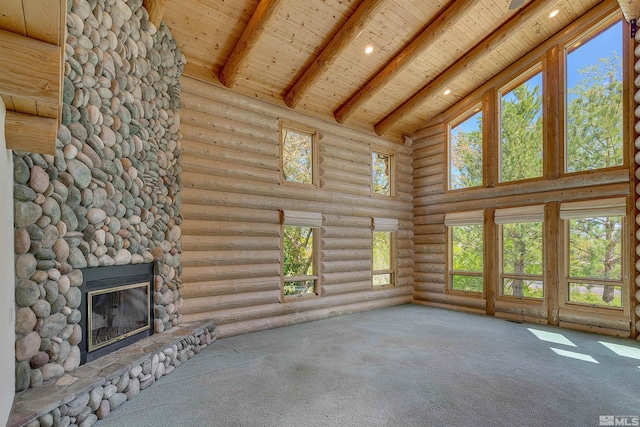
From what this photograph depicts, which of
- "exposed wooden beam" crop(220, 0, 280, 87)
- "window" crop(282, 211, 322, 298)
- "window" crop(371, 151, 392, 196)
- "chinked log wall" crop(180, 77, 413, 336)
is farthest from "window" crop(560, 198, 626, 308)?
"exposed wooden beam" crop(220, 0, 280, 87)

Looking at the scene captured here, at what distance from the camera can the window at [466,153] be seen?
7.35m

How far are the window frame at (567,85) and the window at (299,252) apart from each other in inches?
185

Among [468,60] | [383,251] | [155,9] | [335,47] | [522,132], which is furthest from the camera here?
[383,251]

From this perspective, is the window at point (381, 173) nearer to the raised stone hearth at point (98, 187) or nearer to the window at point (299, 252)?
the window at point (299, 252)

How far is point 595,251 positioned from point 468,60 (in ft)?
13.3

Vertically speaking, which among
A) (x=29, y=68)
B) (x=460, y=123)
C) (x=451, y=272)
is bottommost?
(x=451, y=272)

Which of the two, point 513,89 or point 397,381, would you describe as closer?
point 397,381

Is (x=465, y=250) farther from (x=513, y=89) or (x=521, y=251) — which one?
(x=513, y=89)

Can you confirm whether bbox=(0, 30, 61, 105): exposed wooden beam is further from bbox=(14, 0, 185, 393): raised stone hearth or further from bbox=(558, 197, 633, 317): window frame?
bbox=(558, 197, 633, 317): window frame

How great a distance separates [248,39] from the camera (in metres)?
4.62

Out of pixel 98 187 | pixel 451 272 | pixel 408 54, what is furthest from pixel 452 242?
pixel 98 187

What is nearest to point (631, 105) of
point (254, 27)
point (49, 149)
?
point (254, 27)
